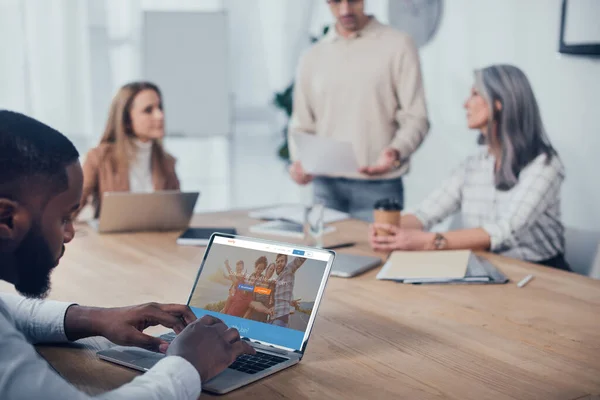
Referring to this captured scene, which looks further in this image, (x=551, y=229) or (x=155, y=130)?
(x=155, y=130)

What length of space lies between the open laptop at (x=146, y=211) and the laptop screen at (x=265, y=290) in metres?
0.94

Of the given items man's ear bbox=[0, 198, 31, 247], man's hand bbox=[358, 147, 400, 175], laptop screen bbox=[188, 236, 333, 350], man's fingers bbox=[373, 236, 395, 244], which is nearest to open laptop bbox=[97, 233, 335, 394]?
laptop screen bbox=[188, 236, 333, 350]

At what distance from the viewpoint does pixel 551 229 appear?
240 cm

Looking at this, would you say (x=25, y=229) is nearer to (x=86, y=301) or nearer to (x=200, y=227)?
(x=86, y=301)

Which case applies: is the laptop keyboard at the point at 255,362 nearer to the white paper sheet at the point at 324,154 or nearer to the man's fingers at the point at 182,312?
the man's fingers at the point at 182,312

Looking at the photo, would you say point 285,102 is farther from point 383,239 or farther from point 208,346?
point 208,346

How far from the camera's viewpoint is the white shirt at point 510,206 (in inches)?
88.7

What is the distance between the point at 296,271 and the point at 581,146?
8.46ft

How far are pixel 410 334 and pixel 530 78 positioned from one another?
8.60 feet

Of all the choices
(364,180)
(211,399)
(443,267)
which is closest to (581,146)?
(364,180)

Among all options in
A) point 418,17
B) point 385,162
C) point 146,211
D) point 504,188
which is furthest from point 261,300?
point 418,17

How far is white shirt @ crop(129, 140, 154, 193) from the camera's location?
9.81ft

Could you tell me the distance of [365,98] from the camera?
3.26m

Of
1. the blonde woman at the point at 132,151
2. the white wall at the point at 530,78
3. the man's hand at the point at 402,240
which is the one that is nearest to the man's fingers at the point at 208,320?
the man's hand at the point at 402,240
